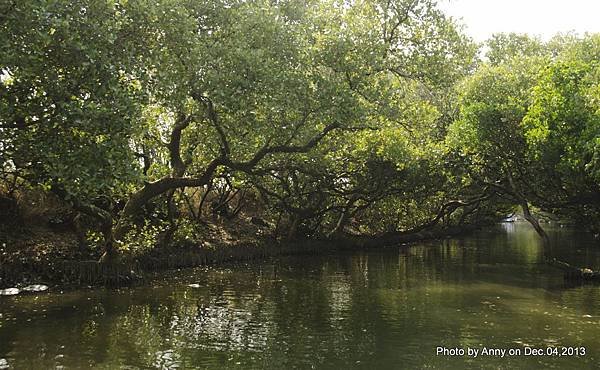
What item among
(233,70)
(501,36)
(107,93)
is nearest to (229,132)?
(233,70)

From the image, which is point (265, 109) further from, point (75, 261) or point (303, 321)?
point (75, 261)

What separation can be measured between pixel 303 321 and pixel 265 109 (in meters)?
8.24

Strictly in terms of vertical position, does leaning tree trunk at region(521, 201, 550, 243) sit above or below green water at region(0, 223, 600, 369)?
above

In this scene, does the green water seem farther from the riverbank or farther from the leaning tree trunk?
the leaning tree trunk

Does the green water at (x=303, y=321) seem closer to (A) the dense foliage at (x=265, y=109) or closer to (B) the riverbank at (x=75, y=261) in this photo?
(B) the riverbank at (x=75, y=261)

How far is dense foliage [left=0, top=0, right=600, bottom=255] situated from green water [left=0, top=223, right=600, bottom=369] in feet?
13.2

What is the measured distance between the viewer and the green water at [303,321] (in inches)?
499

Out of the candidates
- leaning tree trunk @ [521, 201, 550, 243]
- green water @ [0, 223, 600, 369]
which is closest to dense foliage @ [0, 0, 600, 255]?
leaning tree trunk @ [521, 201, 550, 243]

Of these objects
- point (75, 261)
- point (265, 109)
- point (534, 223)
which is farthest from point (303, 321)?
point (534, 223)

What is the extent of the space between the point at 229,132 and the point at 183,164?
285 centimetres

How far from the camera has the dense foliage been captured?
577 inches

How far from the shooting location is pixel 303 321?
16.5 meters

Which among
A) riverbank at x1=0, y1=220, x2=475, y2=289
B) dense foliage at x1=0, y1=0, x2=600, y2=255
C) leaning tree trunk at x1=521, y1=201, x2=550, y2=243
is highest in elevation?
dense foliage at x1=0, y1=0, x2=600, y2=255

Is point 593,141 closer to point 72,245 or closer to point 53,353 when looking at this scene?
point 53,353
